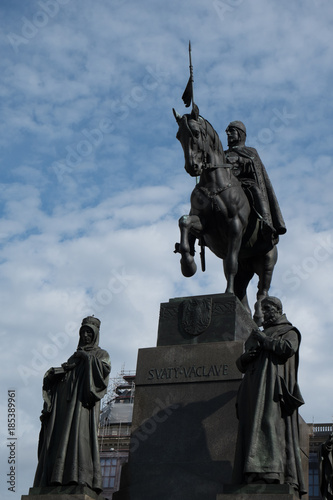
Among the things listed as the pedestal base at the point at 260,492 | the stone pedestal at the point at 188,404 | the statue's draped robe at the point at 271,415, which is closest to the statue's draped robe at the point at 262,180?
the stone pedestal at the point at 188,404

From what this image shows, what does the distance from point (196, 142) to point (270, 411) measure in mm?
6170

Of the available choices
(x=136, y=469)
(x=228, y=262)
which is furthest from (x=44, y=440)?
(x=228, y=262)

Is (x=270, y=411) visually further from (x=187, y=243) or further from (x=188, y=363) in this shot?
(x=187, y=243)

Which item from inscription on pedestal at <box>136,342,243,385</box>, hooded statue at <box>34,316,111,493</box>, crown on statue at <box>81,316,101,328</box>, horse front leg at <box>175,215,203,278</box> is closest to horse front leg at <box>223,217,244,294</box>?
horse front leg at <box>175,215,203,278</box>

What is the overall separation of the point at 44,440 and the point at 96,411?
0.99 m

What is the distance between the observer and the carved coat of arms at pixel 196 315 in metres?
15.4

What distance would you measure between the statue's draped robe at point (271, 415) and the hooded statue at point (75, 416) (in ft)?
8.20

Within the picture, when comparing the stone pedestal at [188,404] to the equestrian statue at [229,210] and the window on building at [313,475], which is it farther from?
the window on building at [313,475]

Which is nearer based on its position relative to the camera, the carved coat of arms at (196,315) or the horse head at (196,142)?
the carved coat of arms at (196,315)

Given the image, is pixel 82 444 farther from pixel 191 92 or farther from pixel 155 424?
pixel 191 92

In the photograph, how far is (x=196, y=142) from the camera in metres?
16.5

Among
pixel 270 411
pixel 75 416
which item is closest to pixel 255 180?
pixel 270 411

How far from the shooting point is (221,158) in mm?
17328

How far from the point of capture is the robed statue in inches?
477
